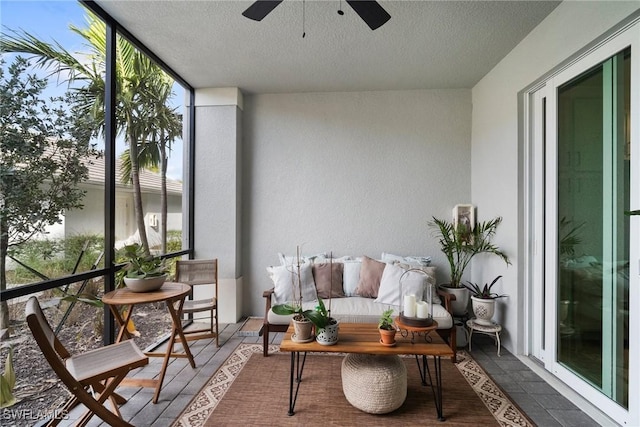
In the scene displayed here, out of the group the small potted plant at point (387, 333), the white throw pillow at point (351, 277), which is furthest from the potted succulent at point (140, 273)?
the white throw pillow at point (351, 277)

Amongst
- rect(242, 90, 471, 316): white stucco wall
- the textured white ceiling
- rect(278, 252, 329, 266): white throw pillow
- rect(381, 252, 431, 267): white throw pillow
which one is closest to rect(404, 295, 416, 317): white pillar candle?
rect(381, 252, 431, 267): white throw pillow

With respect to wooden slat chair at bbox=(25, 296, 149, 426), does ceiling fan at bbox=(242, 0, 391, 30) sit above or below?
above

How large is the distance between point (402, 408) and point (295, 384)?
2.80ft

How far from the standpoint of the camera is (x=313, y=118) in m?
4.01

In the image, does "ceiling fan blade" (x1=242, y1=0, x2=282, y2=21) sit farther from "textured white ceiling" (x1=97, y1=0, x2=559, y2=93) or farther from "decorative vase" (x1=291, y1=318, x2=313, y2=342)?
"decorative vase" (x1=291, y1=318, x2=313, y2=342)

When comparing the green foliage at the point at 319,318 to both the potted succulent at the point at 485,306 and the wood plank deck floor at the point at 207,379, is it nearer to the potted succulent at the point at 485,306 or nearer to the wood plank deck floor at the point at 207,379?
the wood plank deck floor at the point at 207,379

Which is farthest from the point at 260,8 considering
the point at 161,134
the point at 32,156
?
the point at 161,134

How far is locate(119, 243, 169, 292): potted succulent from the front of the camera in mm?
2344

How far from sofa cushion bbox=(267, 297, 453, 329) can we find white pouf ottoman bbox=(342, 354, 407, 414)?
0.85 metres

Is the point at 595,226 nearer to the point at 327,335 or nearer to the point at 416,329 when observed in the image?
the point at 416,329

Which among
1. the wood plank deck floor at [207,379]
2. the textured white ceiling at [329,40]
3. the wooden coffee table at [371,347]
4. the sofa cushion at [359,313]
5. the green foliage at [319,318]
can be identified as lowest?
the wood plank deck floor at [207,379]

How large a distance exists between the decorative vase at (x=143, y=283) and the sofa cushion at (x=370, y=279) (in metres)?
2.03

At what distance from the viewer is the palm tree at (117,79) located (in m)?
2.03

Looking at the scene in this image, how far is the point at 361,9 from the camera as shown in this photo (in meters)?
1.80
